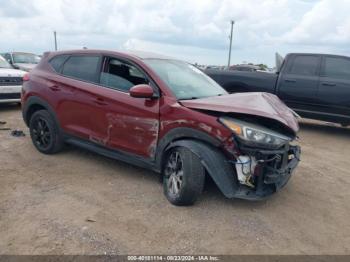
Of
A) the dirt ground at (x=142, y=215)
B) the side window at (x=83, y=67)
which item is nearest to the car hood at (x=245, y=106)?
the dirt ground at (x=142, y=215)

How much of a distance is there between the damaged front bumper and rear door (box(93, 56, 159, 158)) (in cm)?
113

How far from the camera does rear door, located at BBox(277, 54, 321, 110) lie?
819 cm

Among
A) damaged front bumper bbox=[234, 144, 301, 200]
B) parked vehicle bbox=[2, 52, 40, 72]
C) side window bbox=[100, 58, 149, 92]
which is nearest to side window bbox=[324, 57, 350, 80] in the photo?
damaged front bumper bbox=[234, 144, 301, 200]

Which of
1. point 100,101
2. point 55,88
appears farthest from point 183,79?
point 55,88

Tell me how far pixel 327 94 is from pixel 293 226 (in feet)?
17.1

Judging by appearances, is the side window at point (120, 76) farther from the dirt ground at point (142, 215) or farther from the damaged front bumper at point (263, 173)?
the damaged front bumper at point (263, 173)

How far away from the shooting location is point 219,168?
12.0ft

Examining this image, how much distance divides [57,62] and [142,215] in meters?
3.00

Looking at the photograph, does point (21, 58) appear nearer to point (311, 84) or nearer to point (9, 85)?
point (9, 85)

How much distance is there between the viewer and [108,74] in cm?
479

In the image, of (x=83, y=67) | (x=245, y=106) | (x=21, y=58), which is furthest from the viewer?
(x=21, y=58)

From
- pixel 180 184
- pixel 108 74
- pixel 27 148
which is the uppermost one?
pixel 108 74

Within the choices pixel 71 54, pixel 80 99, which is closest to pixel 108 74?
pixel 80 99

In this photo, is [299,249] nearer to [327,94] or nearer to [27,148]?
[27,148]
